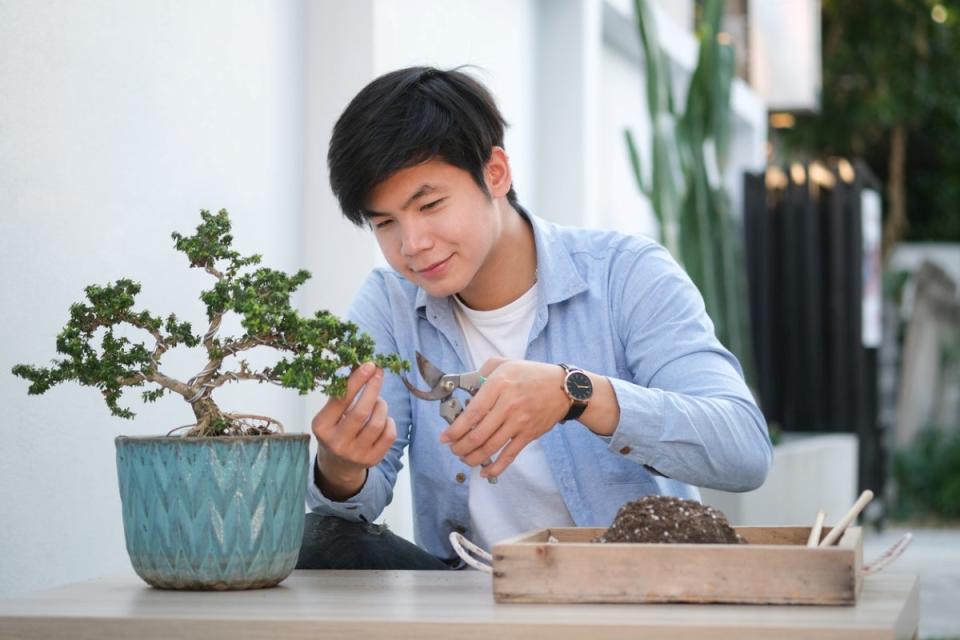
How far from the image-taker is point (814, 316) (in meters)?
8.20

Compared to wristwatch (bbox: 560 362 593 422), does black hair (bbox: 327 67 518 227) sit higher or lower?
higher

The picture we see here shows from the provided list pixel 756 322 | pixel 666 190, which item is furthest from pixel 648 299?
pixel 756 322

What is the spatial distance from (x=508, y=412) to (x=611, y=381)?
0.18 metres

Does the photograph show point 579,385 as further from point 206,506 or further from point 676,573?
point 206,506

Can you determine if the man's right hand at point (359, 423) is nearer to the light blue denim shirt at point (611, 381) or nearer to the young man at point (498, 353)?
the young man at point (498, 353)

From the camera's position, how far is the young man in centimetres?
177

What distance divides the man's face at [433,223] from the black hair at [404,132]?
0.06ft

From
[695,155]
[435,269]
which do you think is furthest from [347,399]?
[695,155]

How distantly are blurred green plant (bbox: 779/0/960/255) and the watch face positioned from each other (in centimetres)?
1093

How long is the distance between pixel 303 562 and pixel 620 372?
621mm

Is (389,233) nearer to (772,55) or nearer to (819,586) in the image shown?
(819,586)

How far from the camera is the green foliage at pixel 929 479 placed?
9.24 m

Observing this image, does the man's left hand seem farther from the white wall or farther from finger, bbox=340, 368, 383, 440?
the white wall

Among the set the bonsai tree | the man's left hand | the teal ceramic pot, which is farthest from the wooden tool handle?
the teal ceramic pot
